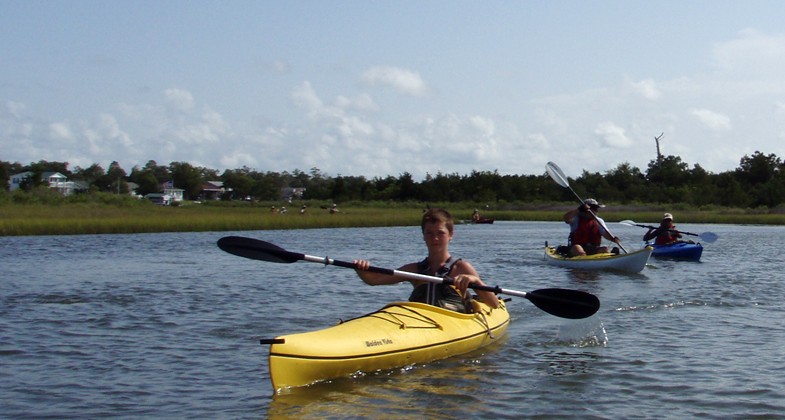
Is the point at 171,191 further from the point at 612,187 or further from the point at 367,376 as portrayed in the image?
the point at 367,376

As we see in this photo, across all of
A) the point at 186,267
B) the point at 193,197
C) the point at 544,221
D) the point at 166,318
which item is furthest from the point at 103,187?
the point at 166,318

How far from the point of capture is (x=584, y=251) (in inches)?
734

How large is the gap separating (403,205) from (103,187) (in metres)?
61.4

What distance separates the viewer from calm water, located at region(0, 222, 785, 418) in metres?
7.11

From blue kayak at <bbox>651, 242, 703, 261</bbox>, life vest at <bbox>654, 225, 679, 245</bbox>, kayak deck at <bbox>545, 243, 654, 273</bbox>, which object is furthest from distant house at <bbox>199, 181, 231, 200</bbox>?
kayak deck at <bbox>545, 243, 654, 273</bbox>

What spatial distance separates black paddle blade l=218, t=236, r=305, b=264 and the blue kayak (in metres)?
14.8

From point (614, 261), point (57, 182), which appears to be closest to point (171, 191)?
point (57, 182)

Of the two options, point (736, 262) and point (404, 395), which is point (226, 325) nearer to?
point (404, 395)

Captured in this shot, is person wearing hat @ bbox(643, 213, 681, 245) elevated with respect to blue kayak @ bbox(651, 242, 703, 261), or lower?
elevated

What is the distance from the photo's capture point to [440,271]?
841 cm

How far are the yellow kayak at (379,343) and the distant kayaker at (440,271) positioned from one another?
6.6 inches

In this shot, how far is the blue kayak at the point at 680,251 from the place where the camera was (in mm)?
21469

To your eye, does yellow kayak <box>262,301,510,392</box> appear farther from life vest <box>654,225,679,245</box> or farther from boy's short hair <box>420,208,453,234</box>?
life vest <box>654,225,679,245</box>

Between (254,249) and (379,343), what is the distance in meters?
1.89
